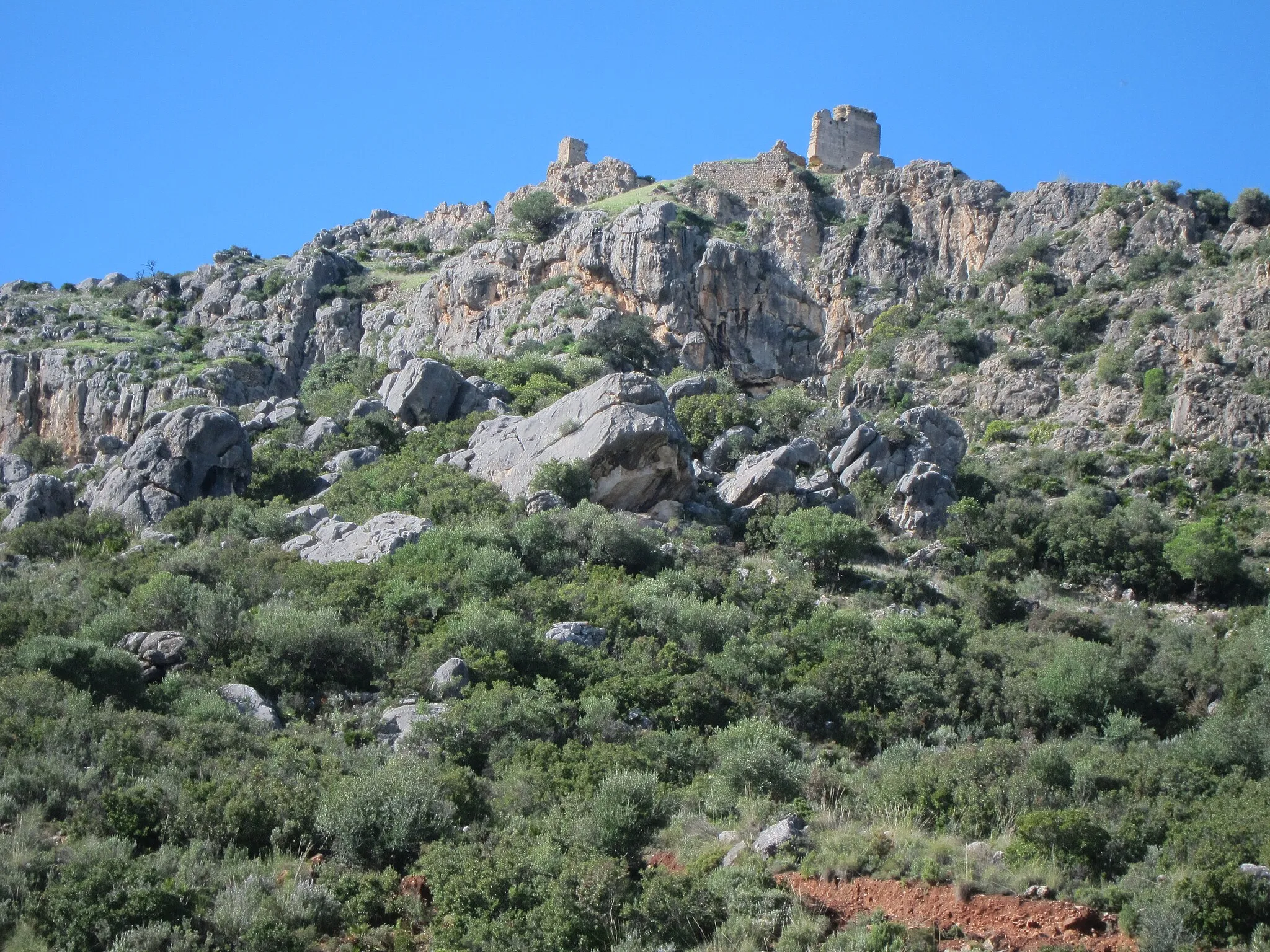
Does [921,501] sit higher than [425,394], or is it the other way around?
[425,394]

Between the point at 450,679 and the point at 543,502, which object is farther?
the point at 543,502

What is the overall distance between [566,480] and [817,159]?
121 feet

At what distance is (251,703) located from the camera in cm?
1778

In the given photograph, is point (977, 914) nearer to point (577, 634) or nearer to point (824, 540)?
point (577, 634)

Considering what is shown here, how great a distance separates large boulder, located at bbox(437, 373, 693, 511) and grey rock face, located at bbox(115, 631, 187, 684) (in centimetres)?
998

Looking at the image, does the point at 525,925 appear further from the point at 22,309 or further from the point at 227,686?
the point at 22,309

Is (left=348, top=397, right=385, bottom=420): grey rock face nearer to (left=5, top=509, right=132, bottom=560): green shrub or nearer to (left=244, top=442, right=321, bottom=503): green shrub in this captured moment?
(left=244, top=442, right=321, bottom=503): green shrub

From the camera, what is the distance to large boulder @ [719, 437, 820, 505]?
29.7m

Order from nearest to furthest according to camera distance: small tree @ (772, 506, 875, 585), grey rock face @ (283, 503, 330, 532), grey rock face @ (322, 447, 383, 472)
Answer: small tree @ (772, 506, 875, 585) → grey rock face @ (283, 503, 330, 532) → grey rock face @ (322, 447, 383, 472)

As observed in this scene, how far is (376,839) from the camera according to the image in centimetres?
1337

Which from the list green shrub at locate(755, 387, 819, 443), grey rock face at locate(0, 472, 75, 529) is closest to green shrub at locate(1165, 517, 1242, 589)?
green shrub at locate(755, 387, 819, 443)

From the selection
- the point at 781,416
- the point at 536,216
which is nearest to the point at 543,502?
the point at 781,416

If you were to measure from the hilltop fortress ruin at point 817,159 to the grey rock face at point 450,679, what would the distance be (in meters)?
39.2

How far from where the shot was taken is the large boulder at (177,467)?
94.3 feet
